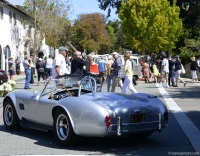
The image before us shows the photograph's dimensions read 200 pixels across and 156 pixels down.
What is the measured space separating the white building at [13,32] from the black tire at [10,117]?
1128 inches

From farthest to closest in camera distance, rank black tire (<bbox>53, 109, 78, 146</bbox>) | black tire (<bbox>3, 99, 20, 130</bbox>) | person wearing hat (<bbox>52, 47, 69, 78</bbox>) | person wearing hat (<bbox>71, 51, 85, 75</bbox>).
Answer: person wearing hat (<bbox>71, 51, 85, 75</bbox>) < person wearing hat (<bbox>52, 47, 69, 78</bbox>) < black tire (<bbox>3, 99, 20, 130</bbox>) < black tire (<bbox>53, 109, 78, 146</bbox>)

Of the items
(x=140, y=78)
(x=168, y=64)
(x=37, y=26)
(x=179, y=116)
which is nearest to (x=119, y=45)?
(x=37, y=26)

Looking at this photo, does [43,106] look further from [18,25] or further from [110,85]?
[18,25]

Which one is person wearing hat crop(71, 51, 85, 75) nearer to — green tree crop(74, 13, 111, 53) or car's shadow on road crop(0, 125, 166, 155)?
car's shadow on road crop(0, 125, 166, 155)

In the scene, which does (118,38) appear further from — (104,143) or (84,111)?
(84,111)

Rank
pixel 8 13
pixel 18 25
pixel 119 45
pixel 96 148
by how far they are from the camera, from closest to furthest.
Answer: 1. pixel 96 148
2. pixel 8 13
3. pixel 18 25
4. pixel 119 45

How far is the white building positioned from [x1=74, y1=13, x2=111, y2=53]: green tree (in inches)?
919

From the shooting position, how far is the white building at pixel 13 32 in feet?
134

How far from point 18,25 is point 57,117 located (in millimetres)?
40464

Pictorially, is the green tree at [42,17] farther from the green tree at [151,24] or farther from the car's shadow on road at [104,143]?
the car's shadow on road at [104,143]

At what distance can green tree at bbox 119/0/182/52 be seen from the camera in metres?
41.6

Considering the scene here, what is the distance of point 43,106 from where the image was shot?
8141 millimetres

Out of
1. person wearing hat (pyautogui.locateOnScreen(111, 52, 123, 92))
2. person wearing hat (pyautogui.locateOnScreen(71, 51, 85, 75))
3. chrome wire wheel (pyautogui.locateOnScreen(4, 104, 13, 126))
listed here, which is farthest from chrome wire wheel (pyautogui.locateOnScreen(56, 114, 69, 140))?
person wearing hat (pyautogui.locateOnScreen(111, 52, 123, 92))

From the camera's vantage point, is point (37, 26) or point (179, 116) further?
point (37, 26)
